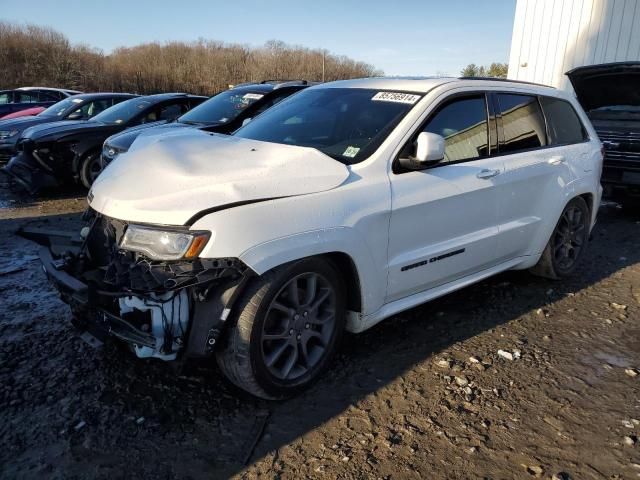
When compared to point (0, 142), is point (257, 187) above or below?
above

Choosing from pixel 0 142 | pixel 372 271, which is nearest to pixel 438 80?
pixel 372 271

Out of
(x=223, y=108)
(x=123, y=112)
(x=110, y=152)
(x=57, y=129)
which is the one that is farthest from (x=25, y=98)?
(x=110, y=152)

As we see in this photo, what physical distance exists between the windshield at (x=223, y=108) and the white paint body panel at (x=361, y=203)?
3477 millimetres

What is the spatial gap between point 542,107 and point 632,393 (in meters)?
2.36

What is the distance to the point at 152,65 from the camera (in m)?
48.3

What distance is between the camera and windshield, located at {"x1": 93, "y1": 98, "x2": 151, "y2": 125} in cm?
795

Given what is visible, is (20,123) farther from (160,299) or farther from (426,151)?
(426,151)

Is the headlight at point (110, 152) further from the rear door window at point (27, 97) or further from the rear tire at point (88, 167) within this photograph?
the rear door window at point (27, 97)

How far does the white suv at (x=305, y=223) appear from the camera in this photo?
7.96 feet

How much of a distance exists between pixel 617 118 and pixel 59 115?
30.0ft

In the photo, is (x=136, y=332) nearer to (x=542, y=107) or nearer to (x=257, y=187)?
(x=257, y=187)

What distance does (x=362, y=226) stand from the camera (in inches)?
109

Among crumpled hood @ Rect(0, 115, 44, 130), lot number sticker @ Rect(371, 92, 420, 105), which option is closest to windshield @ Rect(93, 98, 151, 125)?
crumpled hood @ Rect(0, 115, 44, 130)

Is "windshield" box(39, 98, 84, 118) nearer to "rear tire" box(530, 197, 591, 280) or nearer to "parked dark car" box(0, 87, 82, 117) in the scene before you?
"parked dark car" box(0, 87, 82, 117)
